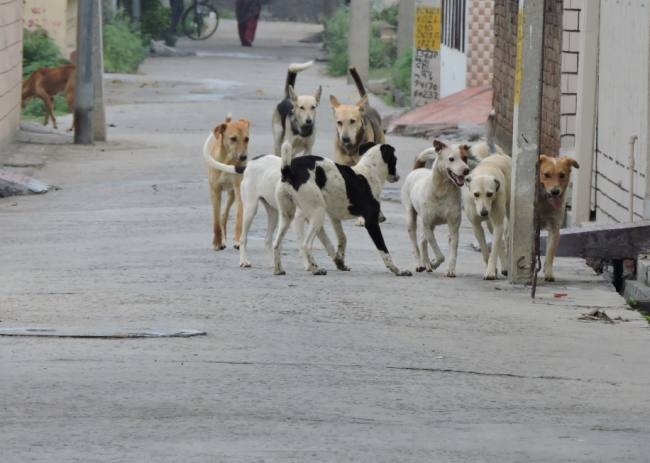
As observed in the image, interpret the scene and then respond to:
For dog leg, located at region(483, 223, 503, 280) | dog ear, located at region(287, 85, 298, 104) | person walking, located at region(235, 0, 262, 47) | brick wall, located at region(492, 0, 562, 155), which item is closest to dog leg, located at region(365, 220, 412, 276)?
dog leg, located at region(483, 223, 503, 280)

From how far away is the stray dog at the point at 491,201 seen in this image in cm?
1251

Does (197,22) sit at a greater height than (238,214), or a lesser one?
lesser

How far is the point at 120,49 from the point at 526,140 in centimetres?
3369

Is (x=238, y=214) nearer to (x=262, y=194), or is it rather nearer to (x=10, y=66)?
(x=262, y=194)

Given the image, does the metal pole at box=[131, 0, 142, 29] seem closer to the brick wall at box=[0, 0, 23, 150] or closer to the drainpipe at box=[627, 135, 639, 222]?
the brick wall at box=[0, 0, 23, 150]

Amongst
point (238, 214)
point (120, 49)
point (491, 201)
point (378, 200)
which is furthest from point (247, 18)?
point (491, 201)

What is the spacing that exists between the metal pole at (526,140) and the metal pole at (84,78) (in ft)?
46.6

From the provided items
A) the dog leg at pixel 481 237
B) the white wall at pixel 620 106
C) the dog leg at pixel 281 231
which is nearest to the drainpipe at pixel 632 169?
the white wall at pixel 620 106

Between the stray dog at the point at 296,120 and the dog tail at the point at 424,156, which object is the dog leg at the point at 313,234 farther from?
the stray dog at the point at 296,120

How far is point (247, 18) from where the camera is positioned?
192ft

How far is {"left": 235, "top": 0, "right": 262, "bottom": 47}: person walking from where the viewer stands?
58500 mm

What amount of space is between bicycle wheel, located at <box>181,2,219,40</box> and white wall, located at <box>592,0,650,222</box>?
46061 millimetres

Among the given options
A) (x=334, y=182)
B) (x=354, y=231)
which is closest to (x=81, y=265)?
(x=334, y=182)

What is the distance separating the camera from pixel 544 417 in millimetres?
7910
